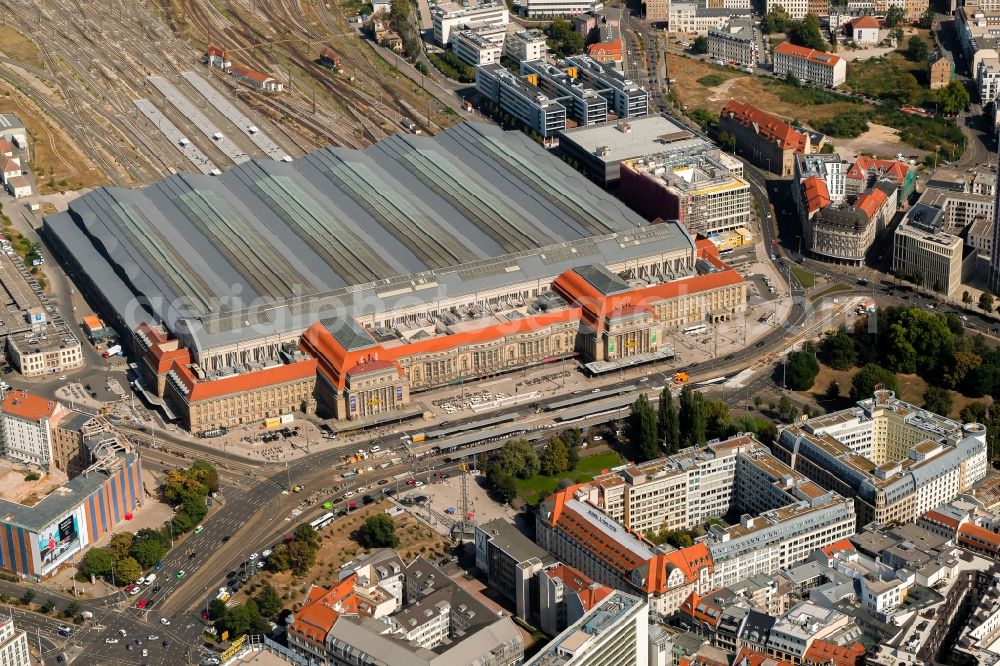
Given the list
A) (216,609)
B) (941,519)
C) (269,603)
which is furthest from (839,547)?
(216,609)

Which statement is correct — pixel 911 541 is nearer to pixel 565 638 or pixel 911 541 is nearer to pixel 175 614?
pixel 565 638

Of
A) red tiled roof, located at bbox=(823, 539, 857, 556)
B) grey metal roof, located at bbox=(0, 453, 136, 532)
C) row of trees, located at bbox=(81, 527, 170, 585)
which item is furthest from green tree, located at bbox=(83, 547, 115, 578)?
red tiled roof, located at bbox=(823, 539, 857, 556)

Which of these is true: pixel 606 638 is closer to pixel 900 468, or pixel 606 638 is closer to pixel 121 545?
pixel 900 468

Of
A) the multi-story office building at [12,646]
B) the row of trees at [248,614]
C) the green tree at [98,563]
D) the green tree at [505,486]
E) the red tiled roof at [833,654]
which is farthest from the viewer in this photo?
the green tree at [505,486]

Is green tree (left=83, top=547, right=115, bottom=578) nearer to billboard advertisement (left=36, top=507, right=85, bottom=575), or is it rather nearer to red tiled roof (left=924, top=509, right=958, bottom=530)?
billboard advertisement (left=36, top=507, right=85, bottom=575)

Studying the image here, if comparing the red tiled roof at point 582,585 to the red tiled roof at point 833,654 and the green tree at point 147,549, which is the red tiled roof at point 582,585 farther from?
the green tree at point 147,549

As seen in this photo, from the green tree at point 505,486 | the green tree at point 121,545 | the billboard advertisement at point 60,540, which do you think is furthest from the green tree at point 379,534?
the billboard advertisement at point 60,540
